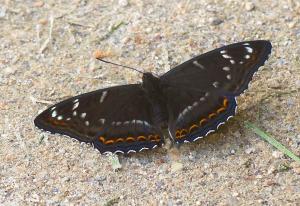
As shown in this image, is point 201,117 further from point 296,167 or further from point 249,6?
point 249,6

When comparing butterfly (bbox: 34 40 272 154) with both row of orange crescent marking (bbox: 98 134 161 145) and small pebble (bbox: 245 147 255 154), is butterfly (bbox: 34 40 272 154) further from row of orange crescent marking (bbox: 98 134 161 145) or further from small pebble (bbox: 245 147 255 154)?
small pebble (bbox: 245 147 255 154)

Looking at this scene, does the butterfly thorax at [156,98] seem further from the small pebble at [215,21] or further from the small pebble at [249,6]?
the small pebble at [249,6]

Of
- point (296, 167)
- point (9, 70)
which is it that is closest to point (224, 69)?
point (296, 167)

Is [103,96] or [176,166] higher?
[103,96]

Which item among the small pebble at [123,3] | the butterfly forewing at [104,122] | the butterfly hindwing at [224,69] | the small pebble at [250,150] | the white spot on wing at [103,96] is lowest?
the small pebble at [250,150]

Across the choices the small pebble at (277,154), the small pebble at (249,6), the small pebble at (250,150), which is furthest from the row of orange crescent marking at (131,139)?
the small pebble at (249,6)

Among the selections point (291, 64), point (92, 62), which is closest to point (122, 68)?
point (92, 62)

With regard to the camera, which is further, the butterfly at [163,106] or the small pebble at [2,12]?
the small pebble at [2,12]
